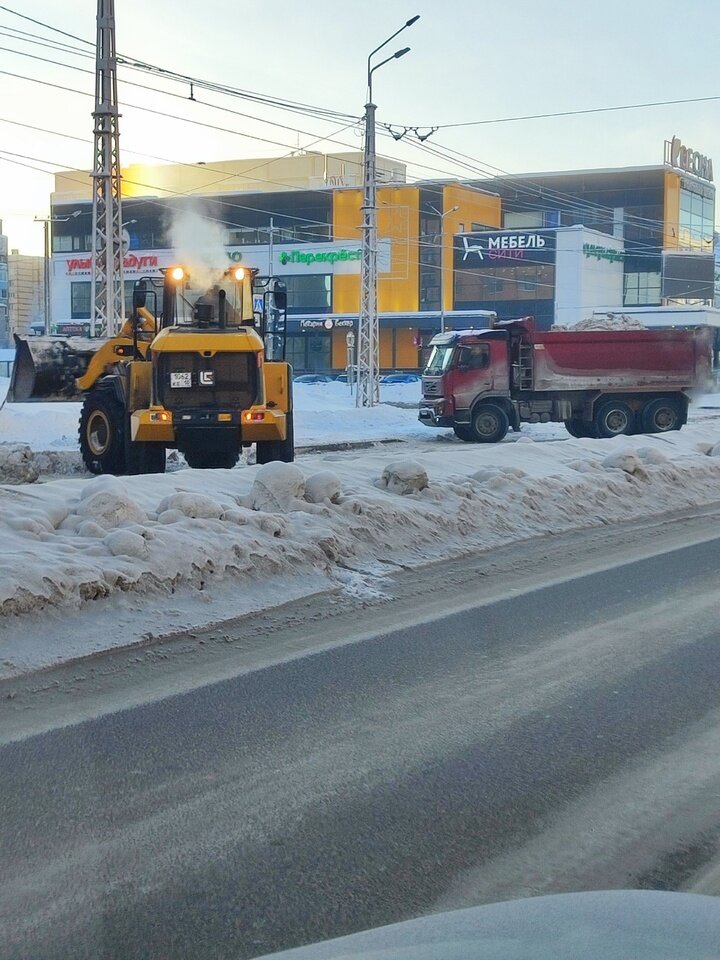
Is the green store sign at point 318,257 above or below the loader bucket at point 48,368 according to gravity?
above

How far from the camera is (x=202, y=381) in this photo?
51.7ft

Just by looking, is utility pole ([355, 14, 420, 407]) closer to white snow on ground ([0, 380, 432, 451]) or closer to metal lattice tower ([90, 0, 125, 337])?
white snow on ground ([0, 380, 432, 451])

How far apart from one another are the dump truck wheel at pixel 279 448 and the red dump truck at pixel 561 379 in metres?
11.5

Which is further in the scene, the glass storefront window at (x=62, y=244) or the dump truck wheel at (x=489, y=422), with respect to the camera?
the glass storefront window at (x=62, y=244)

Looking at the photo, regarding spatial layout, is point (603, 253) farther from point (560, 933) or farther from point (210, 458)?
point (560, 933)

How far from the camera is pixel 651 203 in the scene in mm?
87938

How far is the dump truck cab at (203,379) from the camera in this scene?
15.7 metres

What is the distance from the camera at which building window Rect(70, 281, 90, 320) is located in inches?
3386

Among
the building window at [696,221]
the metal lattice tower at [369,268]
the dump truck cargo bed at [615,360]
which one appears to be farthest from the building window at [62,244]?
the dump truck cargo bed at [615,360]

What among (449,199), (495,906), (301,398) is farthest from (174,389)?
(449,199)

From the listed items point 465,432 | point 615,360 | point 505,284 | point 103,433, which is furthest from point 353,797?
point 505,284

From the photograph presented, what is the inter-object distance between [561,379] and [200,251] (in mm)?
12421

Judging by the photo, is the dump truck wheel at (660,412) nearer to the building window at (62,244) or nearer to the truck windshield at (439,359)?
the truck windshield at (439,359)

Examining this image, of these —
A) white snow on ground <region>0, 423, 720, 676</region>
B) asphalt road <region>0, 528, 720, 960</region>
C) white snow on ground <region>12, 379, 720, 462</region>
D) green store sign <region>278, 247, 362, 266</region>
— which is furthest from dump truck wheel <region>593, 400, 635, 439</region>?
green store sign <region>278, 247, 362, 266</region>
